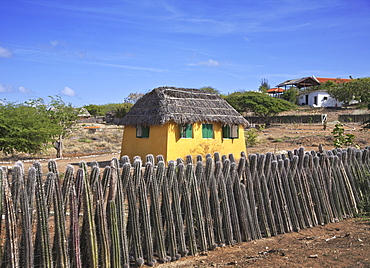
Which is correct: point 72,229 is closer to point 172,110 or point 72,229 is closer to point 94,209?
point 94,209

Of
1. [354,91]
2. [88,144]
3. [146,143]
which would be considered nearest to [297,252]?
[146,143]

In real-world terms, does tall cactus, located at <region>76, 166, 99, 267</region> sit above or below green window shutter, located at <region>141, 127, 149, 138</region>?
below

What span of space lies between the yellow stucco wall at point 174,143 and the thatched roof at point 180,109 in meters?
0.44

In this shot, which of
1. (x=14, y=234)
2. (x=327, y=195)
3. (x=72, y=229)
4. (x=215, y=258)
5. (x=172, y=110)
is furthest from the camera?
(x=172, y=110)

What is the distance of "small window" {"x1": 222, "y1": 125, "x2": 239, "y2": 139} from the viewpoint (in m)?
16.9

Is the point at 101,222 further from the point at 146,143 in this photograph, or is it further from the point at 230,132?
the point at 230,132

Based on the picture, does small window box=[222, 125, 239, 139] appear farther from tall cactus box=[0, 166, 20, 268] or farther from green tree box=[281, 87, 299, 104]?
green tree box=[281, 87, 299, 104]

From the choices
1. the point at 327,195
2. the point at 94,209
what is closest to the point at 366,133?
the point at 327,195

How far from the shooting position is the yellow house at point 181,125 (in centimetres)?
1506

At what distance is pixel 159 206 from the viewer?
5.41 m

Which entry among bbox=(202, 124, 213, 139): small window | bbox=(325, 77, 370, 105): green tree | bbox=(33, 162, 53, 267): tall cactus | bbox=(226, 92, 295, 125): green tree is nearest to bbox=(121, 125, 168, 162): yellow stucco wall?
bbox=(202, 124, 213, 139): small window

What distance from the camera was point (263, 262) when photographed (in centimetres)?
508

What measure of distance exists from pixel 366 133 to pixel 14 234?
29.1m

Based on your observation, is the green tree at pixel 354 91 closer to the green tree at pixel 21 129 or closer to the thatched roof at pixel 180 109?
the thatched roof at pixel 180 109
